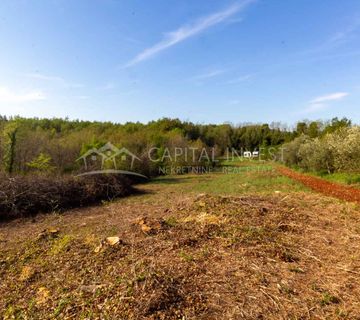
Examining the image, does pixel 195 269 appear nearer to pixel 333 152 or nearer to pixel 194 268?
pixel 194 268

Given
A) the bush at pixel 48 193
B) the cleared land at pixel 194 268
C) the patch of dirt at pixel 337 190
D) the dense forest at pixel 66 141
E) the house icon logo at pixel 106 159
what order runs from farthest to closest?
1. the dense forest at pixel 66 141
2. the house icon logo at pixel 106 159
3. the patch of dirt at pixel 337 190
4. the bush at pixel 48 193
5. the cleared land at pixel 194 268

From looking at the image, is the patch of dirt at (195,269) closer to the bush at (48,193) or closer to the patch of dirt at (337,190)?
the bush at (48,193)

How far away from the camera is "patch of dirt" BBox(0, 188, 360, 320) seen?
9.30ft

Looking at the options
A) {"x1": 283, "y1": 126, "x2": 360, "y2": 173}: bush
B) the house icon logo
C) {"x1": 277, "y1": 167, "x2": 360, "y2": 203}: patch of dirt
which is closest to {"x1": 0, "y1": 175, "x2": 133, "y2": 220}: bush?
the house icon logo

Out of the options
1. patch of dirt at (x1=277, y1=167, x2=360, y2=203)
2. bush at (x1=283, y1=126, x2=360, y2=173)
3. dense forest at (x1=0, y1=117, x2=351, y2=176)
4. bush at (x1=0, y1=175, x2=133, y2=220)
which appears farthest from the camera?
dense forest at (x1=0, y1=117, x2=351, y2=176)

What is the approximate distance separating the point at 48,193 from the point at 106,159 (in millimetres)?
5487

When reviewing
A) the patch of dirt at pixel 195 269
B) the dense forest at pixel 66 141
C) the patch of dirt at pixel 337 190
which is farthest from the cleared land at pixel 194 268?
the dense forest at pixel 66 141

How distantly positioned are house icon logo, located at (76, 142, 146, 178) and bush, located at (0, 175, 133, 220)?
119cm

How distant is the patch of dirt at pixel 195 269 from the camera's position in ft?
9.30

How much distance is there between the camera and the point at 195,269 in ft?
11.8

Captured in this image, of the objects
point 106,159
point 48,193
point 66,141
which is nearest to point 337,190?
point 48,193

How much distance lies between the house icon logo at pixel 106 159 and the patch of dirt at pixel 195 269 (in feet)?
21.0

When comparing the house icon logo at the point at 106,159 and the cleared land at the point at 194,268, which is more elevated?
the house icon logo at the point at 106,159

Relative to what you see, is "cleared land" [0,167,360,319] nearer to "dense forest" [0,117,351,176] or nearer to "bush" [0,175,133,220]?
Answer: "bush" [0,175,133,220]
